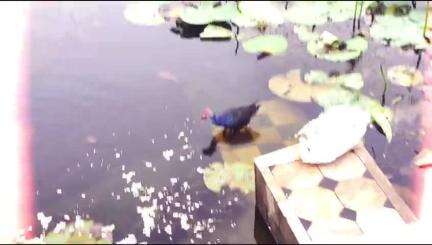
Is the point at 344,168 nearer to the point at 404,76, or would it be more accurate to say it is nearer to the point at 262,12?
the point at 404,76

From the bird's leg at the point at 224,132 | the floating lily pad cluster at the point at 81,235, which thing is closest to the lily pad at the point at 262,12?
the bird's leg at the point at 224,132

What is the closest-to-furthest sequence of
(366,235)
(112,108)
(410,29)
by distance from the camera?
(366,235), (112,108), (410,29)

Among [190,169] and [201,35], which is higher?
[201,35]

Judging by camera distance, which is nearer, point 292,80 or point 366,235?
point 366,235

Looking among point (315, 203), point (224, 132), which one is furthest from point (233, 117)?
point (315, 203)

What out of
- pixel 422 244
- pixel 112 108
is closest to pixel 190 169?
pixel 112 108

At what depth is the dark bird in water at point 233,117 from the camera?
374 cm

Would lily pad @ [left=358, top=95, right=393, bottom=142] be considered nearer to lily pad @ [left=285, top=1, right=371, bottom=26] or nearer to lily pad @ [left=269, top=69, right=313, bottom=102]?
lily pad @ [left=269, top=69, right=313, bottom=102]

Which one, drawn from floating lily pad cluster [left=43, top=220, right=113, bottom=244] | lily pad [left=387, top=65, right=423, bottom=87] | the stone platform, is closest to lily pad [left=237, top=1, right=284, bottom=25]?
lily pad [left=387, top=65, right=423, bottom=87]

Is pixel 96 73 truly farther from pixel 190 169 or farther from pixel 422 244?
pixel 422 244

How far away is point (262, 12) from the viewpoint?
4922 millimetres

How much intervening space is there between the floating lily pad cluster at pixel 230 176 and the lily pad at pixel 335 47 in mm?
1291

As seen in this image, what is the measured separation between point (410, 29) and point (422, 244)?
2.42 metres

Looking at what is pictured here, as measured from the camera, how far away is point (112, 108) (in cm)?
409
